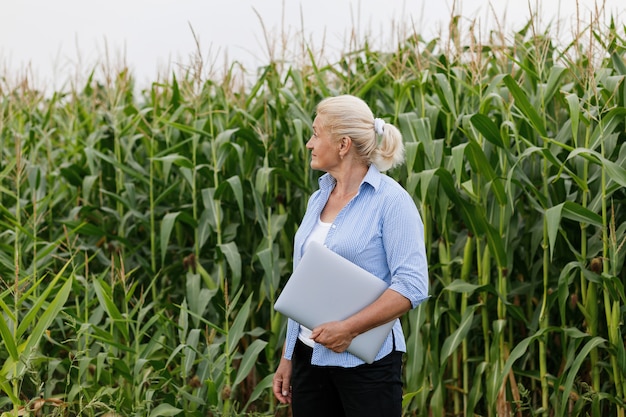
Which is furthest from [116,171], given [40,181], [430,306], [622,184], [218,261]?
[622,184]

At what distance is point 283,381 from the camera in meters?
3.22

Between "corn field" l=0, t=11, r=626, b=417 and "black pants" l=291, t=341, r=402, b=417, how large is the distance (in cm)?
91

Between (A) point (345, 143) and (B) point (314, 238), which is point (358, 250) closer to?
(B) point (314, 238)

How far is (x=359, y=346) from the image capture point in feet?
9.22

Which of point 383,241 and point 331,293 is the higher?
point 383,241

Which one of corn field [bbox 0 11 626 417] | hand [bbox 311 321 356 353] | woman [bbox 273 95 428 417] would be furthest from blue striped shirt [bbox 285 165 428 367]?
corn field [bbox 0 11 626 417]

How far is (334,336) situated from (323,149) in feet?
2.19

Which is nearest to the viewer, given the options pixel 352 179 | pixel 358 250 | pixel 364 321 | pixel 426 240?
pixel 364 321

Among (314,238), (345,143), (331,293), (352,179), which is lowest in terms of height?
(331,293)

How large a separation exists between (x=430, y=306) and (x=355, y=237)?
205 cm

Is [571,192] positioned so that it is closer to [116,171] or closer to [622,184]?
[622,184]

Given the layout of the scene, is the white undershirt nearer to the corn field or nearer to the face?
the face

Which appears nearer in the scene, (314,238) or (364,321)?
(364,321)

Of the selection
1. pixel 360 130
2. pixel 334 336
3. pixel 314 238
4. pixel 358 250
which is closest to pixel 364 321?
pixel 334 336
